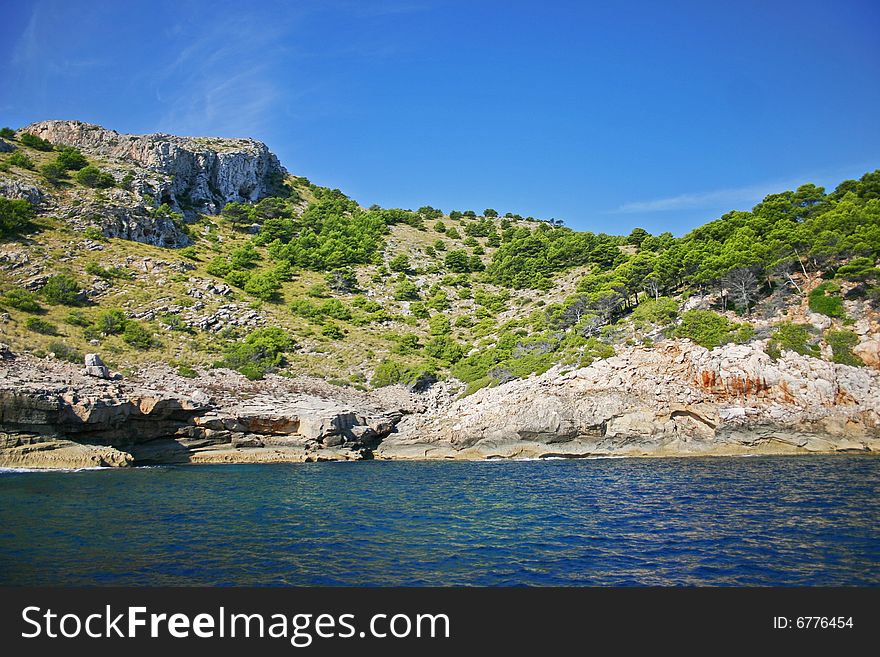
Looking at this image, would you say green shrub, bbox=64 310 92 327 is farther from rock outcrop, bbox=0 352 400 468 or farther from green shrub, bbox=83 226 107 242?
green shrub, bbox=83 226 107 242

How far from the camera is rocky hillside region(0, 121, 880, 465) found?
31.8m

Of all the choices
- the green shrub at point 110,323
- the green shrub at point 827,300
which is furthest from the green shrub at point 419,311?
the green shrub at point 827,300

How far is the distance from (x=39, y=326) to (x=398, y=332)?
36452 millimetres

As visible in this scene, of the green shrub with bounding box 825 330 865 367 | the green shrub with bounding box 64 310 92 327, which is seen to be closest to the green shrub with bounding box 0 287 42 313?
the green shrub with bounding box 64 310 92 327

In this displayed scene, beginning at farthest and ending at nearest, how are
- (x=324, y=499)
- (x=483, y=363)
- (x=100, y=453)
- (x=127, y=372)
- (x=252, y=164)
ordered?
(x=252, y=164)
(x=483, y=363)
(x=127, y=372)
(x=100, y=453)
(x=324, y=499)

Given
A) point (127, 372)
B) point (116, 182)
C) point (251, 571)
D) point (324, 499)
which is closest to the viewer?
point (251, 571)

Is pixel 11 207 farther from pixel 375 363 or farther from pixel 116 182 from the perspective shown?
pixel 375 363

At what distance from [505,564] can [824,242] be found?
42704mm

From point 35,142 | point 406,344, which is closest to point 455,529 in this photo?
point 406,344

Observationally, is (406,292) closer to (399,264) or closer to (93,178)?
(399,264)

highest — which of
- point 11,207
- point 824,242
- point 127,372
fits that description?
point 11,207

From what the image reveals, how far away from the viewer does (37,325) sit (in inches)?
1567

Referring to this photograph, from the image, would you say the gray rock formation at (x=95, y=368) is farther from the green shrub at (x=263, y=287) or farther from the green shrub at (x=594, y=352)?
the green shrub at (x=594, y=352)

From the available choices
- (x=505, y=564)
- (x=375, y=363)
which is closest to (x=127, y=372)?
(x=375, y=363)
